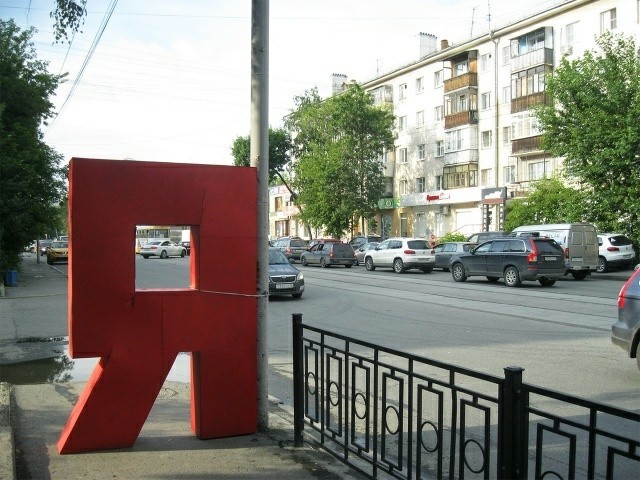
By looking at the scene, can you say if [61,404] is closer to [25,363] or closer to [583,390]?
[25,363]

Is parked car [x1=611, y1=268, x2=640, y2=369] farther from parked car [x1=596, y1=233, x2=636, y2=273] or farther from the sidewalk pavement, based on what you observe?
parked car [x1=596, y1=233, x2=636, y2=273]

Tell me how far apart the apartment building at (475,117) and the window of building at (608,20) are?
55 millimetres

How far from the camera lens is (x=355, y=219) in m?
56.1

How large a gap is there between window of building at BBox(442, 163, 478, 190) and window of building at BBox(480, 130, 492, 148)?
1608mm

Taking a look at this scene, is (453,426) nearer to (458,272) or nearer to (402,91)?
(458,272)

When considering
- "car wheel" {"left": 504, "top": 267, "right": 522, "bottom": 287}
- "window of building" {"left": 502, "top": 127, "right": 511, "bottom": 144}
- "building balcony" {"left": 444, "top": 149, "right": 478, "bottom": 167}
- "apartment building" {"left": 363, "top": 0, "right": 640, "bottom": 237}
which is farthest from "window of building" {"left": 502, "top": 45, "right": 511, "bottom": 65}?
"car wheel" {"left": 504, "top": 267, "right": 522, "bottom": 287}

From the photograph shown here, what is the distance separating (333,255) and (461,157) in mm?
16628

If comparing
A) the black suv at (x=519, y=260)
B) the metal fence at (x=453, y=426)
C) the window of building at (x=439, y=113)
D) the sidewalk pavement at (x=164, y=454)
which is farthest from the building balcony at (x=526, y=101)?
the sidewalk pavement at (x=164, y=454)

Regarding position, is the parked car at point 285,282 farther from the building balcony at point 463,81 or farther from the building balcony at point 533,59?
the building balcony at point 463,81

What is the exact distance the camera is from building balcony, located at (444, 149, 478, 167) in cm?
4826

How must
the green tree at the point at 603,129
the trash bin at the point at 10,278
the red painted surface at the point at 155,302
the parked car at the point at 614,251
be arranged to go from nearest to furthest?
the red painted surface at the point at 155,302 → the trash bin at the point at 10,278 → the green tree at the point at 603,129 → the parked car at the point at 614,251

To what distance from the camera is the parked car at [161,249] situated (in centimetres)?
5328

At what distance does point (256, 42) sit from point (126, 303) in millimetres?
2411

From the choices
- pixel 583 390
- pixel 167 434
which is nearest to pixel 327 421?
pixel 167 434
